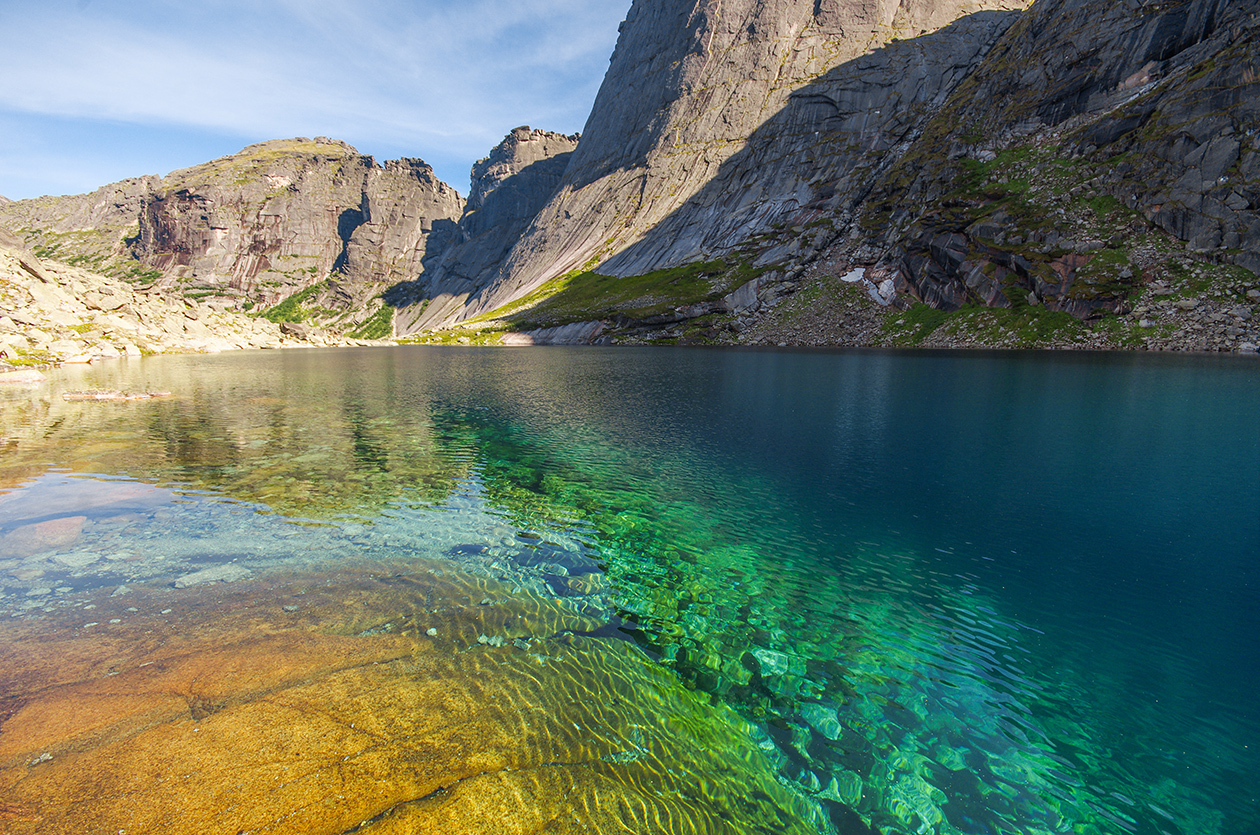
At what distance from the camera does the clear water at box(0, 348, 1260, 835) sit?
9297 millimetres

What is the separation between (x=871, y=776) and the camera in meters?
8.88

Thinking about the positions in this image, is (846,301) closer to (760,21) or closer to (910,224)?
(910,224)

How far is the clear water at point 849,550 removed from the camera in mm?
9297

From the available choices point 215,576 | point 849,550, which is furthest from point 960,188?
point 215,576

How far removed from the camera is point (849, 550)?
17062 mm

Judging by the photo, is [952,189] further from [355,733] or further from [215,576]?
[355,733]

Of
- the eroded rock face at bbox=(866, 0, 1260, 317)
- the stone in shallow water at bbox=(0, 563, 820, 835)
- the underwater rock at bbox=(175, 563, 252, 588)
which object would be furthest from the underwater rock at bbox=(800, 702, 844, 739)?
the eroded rock face at bbox=(866, 0, 1260, 317)

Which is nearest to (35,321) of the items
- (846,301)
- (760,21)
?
(846,301)

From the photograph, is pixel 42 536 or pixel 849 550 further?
pixel 849 550

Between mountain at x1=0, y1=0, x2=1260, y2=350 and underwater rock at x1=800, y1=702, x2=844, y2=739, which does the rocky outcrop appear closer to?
mountain at x1=0, y1=0, x2=1260, y2=350

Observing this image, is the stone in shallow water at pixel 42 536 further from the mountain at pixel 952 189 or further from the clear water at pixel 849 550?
the mountain at pixel 952 189

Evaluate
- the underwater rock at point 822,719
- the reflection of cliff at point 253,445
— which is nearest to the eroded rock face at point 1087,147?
the underwater rock at point 822,719

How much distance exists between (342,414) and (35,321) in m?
77.4

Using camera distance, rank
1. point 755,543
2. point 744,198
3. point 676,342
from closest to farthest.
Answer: point 755,543, point 676,342, point 744,198
